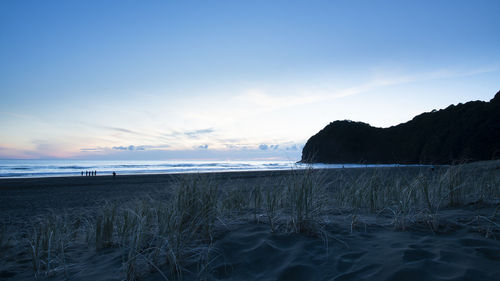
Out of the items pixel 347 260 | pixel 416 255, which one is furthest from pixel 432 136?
pixel 347 260

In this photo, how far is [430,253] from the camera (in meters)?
2.41

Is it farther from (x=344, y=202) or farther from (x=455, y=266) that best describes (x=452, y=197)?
(x=455, y=266)

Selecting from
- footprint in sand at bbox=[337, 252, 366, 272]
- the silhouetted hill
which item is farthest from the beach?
the silhouetted hill

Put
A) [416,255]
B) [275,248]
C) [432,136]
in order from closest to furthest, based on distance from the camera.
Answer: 1. [416,255]
2. [275,248]
3. [432,136]

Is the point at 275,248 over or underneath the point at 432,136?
underneath

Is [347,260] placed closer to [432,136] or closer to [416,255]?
[416,255]

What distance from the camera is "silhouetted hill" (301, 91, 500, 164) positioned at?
3278 cm

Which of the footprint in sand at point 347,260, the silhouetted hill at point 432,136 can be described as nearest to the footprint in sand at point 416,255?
the footprint in sand at point 347,260

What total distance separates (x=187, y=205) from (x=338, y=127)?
7931 cm

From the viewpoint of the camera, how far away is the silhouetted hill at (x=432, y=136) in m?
32.8

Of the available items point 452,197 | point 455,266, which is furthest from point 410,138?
point 455,266

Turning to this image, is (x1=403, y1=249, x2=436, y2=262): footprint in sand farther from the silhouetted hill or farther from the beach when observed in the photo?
the silhouetted hill

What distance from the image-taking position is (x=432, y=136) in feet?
148

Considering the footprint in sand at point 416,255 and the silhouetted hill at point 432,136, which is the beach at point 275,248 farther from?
the silhouetted hill at point 432,136
